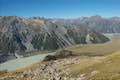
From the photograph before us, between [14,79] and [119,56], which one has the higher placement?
[119,56]

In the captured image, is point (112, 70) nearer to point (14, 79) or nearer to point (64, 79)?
point (64, 79)

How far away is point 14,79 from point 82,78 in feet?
98.2

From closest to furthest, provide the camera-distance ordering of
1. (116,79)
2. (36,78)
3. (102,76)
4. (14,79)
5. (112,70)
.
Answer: (116,79), (102,76), (112,70), (36,78), (14,79)

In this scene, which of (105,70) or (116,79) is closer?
(116,79)

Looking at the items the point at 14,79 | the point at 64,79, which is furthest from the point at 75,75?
the point at 14,79

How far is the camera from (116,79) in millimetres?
57812

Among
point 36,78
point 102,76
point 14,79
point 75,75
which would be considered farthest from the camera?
point 14,79

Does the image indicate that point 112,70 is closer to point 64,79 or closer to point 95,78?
point 95,78

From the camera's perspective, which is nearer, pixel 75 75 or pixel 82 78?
pixel 82 78

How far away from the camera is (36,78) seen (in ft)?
274

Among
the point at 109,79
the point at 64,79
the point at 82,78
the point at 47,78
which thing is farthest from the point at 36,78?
the point at 109,79

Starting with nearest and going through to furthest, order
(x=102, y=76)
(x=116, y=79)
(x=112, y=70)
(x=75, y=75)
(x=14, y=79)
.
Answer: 1. (x=116, y=79)
2. (x=102, y=76)
3. (x=112, y=70)
4. (x=75, y=75)
5. (x=14, y=79)

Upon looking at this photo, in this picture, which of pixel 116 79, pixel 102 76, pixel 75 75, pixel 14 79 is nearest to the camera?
pixel 116 79

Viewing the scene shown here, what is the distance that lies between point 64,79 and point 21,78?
75.0ft
